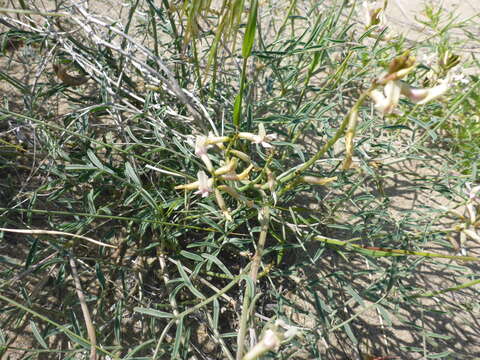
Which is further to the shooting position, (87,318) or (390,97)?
(87,318)

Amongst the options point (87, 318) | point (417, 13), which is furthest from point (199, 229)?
point (417, 13)

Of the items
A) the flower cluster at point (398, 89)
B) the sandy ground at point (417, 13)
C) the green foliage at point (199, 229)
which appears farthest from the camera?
the sandy ground at point (417, 13)

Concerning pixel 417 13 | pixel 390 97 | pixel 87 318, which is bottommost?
pixel 87 318

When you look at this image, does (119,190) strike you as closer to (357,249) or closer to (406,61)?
(357,249)

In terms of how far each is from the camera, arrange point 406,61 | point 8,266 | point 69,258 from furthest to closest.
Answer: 1. point 8,266
2. point 69,258
3. point 406,61

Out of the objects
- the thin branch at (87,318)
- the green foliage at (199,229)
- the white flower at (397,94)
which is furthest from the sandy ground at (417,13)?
the thin branch at (87,318)

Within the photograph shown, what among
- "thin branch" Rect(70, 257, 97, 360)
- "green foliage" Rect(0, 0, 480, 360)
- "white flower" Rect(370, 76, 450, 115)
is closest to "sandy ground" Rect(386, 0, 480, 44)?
"green foliage" Rect(0, 0, 480, 360)

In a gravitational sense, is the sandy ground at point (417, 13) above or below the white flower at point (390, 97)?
above

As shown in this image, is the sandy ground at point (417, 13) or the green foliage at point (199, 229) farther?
the sandy ground at point (417, 13)

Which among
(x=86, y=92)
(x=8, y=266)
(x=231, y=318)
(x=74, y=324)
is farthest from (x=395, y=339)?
(x=86, y=92)

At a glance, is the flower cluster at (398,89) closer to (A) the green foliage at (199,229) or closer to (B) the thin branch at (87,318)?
(A) the green foliage at (199,229)

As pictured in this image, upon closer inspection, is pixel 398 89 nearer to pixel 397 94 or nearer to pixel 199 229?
pixel 397 94
